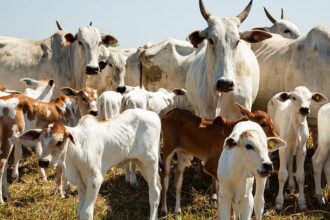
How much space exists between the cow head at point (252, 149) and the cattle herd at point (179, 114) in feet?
0.03

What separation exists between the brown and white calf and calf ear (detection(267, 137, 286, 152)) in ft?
11.0

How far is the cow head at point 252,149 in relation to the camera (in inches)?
203

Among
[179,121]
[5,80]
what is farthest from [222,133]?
[5,80]

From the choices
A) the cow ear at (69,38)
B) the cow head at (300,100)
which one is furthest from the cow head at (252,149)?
the cow ear at (69,38)

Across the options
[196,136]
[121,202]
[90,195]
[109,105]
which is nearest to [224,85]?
[196,136]

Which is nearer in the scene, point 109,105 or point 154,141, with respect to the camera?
point 154,141

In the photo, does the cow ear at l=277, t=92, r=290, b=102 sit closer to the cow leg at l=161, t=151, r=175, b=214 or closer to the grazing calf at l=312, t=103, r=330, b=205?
the grazing calf at l=312, t=103, r=330, b=205

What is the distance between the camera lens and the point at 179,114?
723 centimetres

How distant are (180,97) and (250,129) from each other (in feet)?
13.0

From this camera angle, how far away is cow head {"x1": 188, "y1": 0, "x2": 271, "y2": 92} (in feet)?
21.6

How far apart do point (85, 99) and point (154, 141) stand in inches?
88.7

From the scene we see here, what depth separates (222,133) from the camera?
22.1 ft

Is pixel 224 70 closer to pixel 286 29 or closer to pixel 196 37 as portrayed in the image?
pixel 196 37

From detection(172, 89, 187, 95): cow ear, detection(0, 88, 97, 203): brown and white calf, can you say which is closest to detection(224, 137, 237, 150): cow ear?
detection(0, 88, 97, 203): brown and white calf
